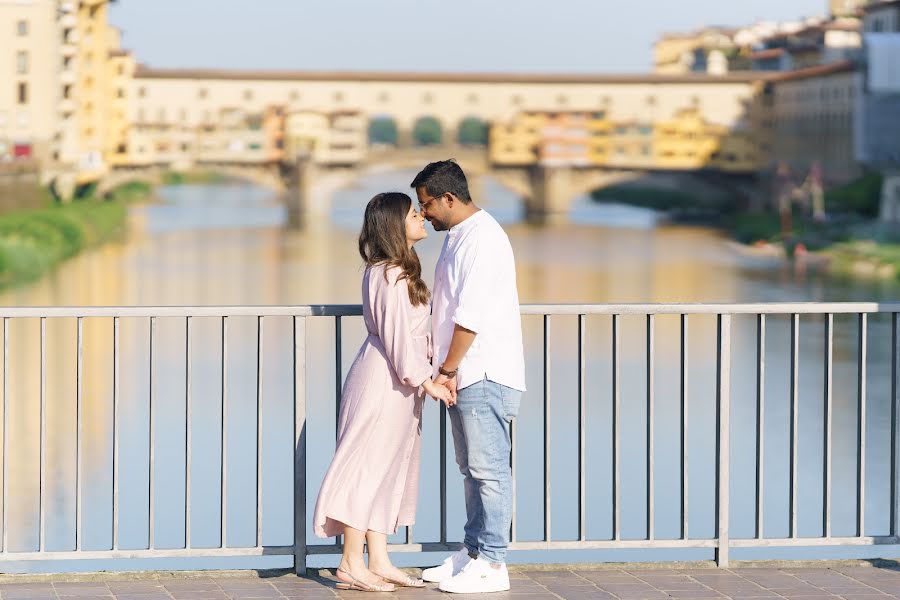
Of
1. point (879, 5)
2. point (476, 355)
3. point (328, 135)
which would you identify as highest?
point (879, 5)

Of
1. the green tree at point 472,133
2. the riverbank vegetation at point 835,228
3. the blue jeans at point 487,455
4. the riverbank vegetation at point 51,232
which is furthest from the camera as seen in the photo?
the green tree at point 472,133

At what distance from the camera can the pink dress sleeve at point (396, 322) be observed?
5.01 m

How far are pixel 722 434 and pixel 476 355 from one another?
3.05 ft

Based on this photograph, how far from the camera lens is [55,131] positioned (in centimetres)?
5781

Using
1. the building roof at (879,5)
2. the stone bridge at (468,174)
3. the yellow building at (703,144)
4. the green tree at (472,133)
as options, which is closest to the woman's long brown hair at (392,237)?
the building roof at (879,5)

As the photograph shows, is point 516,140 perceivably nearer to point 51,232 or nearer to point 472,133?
point 472,133

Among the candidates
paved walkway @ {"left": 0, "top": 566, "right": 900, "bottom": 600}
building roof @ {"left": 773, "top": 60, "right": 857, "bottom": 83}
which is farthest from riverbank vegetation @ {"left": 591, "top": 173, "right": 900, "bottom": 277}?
paved walkway @ {"left": 0, "top": 566, "right": 900, "bottom": 600}

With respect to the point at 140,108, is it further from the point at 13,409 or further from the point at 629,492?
the point at 629,492


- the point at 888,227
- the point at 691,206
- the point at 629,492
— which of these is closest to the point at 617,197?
the point at 691,206

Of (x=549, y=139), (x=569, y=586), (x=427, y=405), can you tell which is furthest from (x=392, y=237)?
(x=549, y=139)

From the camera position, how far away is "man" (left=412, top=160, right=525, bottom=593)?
4.97m

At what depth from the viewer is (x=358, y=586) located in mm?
5152

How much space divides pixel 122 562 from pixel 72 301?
22554mm

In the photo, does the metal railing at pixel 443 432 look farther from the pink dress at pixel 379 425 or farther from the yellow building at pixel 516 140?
the yellow building at pixel 516 140
